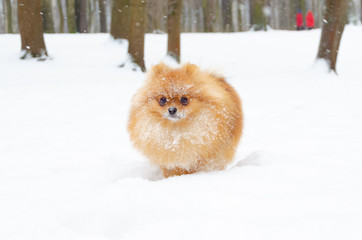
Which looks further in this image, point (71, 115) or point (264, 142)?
point (71, 115)

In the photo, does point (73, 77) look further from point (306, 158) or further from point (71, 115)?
point (306, 158)

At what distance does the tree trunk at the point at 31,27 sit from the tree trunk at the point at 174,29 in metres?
3.72

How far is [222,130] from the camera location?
11.6ft

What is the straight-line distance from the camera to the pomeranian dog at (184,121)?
11.3 feet

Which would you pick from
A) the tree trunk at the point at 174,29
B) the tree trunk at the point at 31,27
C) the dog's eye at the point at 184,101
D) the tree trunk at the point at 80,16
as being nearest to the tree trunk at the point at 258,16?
the tree trunk at the point at 174,29

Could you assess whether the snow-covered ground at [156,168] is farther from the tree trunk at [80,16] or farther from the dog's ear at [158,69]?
the tree trunk at [80,16]

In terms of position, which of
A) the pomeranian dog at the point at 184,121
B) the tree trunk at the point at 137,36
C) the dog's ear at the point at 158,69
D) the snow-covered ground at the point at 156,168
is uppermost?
the tree trunk at the point at 137,36

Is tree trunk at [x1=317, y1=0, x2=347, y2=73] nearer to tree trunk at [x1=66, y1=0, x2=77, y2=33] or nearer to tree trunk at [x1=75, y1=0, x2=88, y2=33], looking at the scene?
tree trunk at [x1=75, y1=0, x2=88, y2=33]

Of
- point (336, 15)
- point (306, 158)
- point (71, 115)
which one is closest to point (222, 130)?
point (306, 158)

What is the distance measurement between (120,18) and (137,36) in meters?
3.23

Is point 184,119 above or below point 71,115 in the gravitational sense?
above

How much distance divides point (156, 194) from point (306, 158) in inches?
73.0

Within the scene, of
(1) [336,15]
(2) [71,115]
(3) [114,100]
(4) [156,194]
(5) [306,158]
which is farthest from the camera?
(1) [336,15]

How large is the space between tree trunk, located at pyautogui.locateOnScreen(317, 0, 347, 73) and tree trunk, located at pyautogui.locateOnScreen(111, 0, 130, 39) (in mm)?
6558
